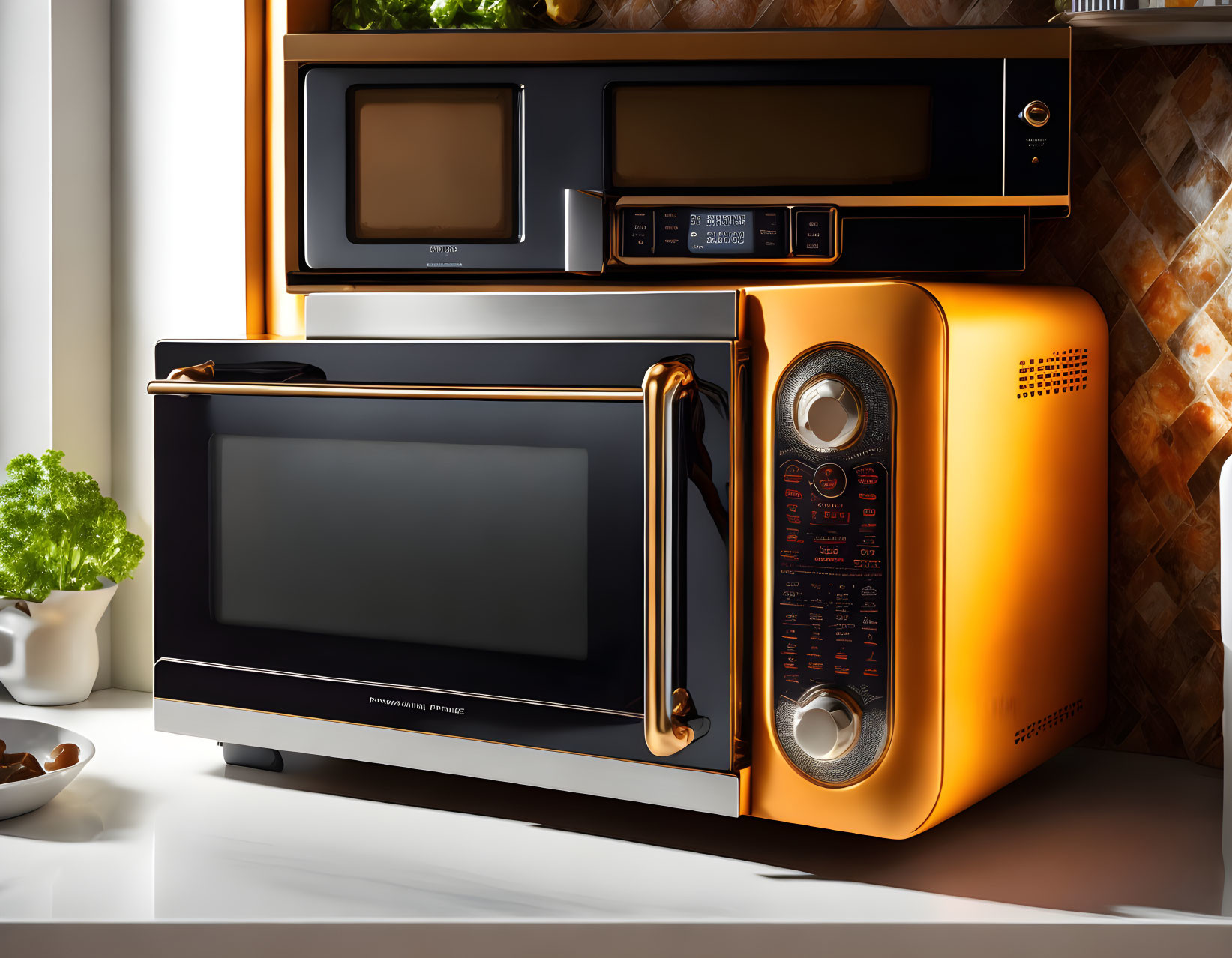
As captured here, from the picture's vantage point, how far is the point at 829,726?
818mm

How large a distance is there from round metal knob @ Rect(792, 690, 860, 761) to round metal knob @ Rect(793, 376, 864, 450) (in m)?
0.17

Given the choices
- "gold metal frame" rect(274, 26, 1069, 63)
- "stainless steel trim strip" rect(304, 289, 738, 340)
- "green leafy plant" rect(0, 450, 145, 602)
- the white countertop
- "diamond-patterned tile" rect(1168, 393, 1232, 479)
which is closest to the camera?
the white countertop

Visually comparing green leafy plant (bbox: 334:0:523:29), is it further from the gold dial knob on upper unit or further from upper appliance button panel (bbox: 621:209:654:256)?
the gold dial knob on upper unit

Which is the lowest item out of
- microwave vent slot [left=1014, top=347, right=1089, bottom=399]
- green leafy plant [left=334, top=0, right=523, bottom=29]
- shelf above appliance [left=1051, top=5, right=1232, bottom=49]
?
microwave vent slot [left=1014, top=347, right=1089, bottom=399]

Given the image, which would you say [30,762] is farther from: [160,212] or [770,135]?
[770,135]

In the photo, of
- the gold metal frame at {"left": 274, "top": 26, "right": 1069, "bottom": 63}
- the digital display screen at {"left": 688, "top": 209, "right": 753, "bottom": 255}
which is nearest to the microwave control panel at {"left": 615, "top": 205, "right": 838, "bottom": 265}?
the digital display screen at {"left": 688, "top": 209, "right": 753, "bottom": 255}

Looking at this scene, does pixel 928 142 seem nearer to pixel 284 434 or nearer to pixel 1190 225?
pixel 1190 225

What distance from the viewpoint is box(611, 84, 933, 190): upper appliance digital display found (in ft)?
3.20

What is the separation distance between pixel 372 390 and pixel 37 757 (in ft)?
1.46

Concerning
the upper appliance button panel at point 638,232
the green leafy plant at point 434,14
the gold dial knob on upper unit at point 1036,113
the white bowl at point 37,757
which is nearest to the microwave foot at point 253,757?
the white bowl at point 37,757

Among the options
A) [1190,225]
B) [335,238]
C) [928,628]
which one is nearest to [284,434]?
[335,238]

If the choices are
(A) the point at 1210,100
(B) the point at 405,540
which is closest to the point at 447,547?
(B) the point at 405,540

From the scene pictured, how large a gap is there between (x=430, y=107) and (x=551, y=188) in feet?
0.42

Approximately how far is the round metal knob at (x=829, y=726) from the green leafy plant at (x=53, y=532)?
801 mm
